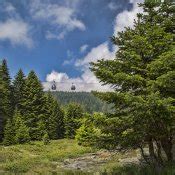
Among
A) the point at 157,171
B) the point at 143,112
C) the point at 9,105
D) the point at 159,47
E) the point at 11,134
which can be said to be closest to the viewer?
the point at 143,112

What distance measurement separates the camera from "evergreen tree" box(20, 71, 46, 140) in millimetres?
75312

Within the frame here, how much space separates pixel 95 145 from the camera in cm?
1984

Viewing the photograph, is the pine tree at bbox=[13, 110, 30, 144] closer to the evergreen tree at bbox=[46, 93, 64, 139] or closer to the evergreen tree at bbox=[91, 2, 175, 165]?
the evergreen tree at bbox=[46, 93, 64, 139]

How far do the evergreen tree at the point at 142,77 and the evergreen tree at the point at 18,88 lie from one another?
58969mm

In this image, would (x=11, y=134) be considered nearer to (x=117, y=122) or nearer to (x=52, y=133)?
(x=52, y=133)

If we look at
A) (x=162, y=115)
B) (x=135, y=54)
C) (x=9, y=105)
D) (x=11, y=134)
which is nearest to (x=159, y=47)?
(x=135, y=54)

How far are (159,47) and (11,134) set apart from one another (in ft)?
162

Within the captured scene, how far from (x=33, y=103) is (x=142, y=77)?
193ft

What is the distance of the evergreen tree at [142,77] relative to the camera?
1800cm

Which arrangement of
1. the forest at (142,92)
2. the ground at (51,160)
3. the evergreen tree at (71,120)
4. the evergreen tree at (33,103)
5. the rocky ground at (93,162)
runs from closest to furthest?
the forest at (142,92) < the ground at (51,160) < the rocky ground at (93,162) < the evergreen tree at (33,103) < the evergreen tree at (71,120)

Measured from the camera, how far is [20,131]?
66.1 m

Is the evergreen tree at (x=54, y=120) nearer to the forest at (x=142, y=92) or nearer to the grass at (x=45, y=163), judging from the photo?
the grass at (x=45, y=163)

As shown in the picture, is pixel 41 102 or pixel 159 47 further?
pixel 41 102

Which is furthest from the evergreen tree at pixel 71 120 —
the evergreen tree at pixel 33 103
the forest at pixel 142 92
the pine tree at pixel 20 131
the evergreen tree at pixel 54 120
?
the forest at pixel 142 92
